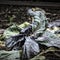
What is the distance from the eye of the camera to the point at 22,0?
5.76 metres

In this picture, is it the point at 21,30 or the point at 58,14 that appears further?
the point at 58,14

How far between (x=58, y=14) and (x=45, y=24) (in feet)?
2.94

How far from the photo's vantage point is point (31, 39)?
3152mm

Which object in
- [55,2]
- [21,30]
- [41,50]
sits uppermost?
[55,2]

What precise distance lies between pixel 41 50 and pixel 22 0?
3.01 metres

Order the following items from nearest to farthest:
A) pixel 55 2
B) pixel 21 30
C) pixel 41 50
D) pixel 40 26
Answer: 1. pixel 41 50
2. pixel 21 30
3. pixel 40 26
4. pixel 55 2

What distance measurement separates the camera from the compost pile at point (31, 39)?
284 cm

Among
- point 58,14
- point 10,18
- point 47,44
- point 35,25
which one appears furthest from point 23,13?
point 47,44

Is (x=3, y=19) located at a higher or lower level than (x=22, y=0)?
lower

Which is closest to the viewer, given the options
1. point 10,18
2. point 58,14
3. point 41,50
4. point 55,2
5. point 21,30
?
point 41,50

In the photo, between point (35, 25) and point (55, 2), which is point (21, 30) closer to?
point (35, 25)

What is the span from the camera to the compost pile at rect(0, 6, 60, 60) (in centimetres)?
284

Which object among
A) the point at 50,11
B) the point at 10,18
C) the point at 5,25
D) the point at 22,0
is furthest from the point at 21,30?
the point at 22,0

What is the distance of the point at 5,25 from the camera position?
395cm
